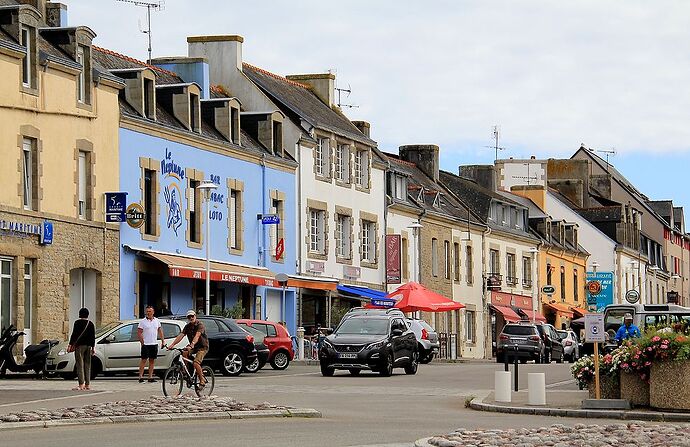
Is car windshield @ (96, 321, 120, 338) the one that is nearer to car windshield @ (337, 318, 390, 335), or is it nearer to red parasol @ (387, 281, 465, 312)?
car windshield @ (337, 318, 390, 335)

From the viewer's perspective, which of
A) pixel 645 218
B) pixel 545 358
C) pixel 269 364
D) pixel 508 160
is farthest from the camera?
pixel 645 218

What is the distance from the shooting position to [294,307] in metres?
54.8

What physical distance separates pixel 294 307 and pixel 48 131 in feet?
54.4

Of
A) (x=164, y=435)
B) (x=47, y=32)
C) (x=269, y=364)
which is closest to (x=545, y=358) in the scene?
(x=269, y=364)

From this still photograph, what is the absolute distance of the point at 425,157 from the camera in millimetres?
75688

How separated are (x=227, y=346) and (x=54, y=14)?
11836 millimetres

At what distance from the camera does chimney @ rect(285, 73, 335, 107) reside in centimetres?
6412

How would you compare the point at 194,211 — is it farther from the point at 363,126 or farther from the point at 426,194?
the point at 426,194

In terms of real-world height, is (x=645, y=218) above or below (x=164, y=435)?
above

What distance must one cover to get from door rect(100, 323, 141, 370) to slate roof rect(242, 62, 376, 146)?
2202 centimetres

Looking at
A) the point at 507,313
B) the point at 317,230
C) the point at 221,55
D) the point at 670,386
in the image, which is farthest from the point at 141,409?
the point at 507,313

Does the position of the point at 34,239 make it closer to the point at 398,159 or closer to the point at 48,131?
the point at 48,131

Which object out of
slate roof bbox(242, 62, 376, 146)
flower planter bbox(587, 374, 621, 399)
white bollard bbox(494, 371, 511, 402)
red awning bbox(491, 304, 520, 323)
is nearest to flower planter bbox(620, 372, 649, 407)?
flower planter bbox(587, 374, 621, 399)

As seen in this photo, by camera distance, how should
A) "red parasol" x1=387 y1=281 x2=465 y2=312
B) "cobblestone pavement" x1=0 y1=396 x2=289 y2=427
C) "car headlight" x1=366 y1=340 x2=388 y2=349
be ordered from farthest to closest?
"red parasol" x1=387 y1=281 x2=465 y2=312 → "car headlight" x1=366 y1=340 x2=388 y2=349 → "cobblestone pavement" x1=0 y1=396 x2=289 y2=427
